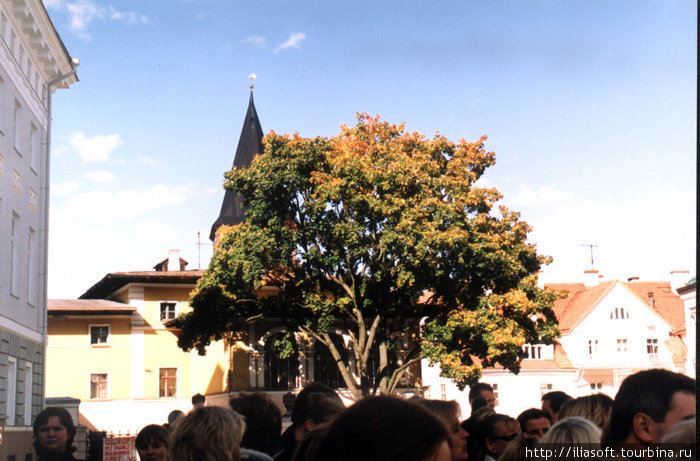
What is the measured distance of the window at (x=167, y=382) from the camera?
5012cm

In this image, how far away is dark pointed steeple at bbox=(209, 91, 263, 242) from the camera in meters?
68.8

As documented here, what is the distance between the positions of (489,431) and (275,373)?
4277cm

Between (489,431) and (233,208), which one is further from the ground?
(233,208)

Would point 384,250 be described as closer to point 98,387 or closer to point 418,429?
point 98,387

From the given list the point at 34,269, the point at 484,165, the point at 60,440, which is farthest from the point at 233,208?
the point at 60,440

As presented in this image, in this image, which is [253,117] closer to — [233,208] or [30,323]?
[233,208]

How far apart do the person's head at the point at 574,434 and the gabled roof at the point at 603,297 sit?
65.4 m

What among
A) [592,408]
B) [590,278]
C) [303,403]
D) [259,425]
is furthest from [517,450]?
[590,278]

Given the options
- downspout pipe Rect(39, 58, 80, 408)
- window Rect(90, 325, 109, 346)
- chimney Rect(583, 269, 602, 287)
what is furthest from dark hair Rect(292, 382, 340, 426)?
chimney Rect(583, 269, 602, 287)

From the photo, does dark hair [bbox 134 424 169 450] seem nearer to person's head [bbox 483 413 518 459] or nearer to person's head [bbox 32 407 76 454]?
person's head [bbox 32 407 76 454]

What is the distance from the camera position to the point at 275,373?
1960 inches

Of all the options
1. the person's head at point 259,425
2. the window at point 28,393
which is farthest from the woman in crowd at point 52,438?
the window at point 28,393

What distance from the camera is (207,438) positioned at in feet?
17.8

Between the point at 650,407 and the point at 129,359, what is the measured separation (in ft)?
157
